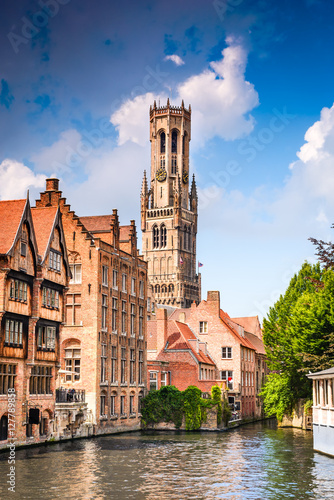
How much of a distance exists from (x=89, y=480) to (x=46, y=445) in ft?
50.1

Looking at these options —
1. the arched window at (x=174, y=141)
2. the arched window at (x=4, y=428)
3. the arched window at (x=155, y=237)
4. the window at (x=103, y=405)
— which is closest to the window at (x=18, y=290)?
the arched window at (x=4, y=428)

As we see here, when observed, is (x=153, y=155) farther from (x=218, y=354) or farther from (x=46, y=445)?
(x=46, y=445)

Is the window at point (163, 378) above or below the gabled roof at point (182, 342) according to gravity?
below

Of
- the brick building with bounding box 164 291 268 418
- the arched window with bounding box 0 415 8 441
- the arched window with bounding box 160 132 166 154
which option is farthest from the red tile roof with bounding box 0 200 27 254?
the arched window with bounding box 160 132 166 154

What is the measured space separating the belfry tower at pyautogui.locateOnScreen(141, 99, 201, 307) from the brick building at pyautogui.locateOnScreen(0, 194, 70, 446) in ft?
378

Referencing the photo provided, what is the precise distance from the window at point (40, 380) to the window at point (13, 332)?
3.06m

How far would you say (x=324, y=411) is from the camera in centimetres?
3822

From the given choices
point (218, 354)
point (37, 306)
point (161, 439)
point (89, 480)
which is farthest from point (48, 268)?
point (218, 354)

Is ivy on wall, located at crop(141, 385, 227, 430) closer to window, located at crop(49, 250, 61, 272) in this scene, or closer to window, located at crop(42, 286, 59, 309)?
window, located at crop(42, 286, 59, 309)

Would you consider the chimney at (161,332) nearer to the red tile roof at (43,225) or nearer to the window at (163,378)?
the window at (163,378)

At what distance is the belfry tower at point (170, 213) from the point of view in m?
166

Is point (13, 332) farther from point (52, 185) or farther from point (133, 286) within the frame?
point (133, 286)

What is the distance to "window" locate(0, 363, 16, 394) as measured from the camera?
38.9 metres

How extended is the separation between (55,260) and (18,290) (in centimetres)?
582
